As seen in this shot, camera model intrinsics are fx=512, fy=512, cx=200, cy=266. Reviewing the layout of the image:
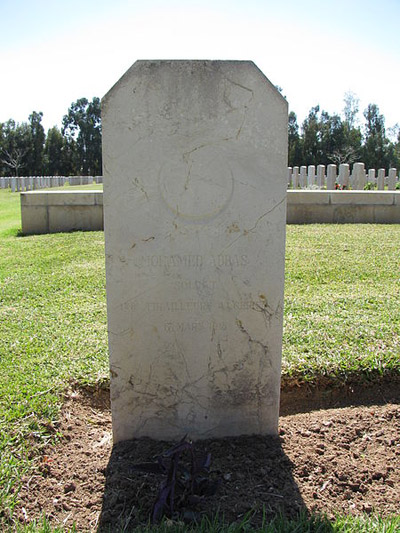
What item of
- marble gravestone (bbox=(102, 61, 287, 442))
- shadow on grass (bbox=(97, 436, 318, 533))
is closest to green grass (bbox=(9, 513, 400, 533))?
shadow on grass (bbox=(97, 436, 318, 533))

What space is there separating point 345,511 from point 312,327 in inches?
83.3

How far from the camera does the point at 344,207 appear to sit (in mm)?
10266

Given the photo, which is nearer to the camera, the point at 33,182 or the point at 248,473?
the point at 248,473

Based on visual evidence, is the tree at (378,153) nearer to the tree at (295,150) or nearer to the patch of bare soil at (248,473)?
the tree at (295,150)

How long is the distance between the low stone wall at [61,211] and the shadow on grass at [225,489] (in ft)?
25.3

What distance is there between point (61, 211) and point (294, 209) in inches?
181

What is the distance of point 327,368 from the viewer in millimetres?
3395

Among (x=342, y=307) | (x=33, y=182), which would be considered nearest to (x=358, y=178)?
(x=342, y=307)

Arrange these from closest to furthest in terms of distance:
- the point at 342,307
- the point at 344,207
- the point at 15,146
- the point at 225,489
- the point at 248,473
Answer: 1. the point at 225,489
2. the point at 248,473
3. the point at 342,307
4. the point at 344,207
5. the point at 15,146

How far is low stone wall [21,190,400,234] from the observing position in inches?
388

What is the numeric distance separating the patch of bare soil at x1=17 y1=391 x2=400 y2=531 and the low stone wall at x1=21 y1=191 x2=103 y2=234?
730 centimetres

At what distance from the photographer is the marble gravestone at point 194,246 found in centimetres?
242

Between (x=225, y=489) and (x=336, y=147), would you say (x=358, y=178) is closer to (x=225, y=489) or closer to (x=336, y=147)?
(x=225, y=489)

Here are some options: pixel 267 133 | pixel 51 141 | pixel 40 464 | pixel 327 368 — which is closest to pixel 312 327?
pixel 327 368
